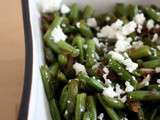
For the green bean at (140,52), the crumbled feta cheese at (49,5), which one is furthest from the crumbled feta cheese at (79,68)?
the crumbled feta cheese at (49,5)

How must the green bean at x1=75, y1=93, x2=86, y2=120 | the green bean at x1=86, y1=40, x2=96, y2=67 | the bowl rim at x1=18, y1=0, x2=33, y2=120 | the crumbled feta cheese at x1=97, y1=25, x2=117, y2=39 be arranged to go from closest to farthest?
the bowl rim at x1=18, y1=0, x2=33, y2=120, the green bean at x1=75, y1=93, x2=86, y2=120, the green bean at x1=86, y1=40, x2=96, y2=67, the crumbled feta cheese at x1=97, y1=25, x2=117, y2=39

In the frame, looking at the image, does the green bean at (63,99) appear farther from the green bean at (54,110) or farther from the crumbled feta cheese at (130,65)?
the crumbled feta cheese at (130,65)

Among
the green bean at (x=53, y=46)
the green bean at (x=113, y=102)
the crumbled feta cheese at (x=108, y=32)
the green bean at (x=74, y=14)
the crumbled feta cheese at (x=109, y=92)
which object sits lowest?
the green bean at (x=113, y=102)

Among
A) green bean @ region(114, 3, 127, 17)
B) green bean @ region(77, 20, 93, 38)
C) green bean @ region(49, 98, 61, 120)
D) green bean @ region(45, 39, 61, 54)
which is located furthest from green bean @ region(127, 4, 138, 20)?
green bean @ region(49, 98, 61, 120)

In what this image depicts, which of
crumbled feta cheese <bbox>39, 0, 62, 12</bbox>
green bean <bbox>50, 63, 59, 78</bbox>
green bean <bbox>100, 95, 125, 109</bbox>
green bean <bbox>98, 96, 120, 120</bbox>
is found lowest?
green bean <bbox>98, 96, 120, 120</bbox>

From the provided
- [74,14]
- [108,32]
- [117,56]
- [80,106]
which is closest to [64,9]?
[74,14]

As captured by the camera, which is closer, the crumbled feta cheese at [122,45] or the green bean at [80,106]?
the green bean at [80,106]

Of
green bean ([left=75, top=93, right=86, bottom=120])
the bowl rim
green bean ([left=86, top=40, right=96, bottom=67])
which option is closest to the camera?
the bowl rim

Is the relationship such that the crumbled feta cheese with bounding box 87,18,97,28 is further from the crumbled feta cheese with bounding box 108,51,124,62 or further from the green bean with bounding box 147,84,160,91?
the green bean with bounding box 147,84,160,91
